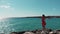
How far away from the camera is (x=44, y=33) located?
2056cm
